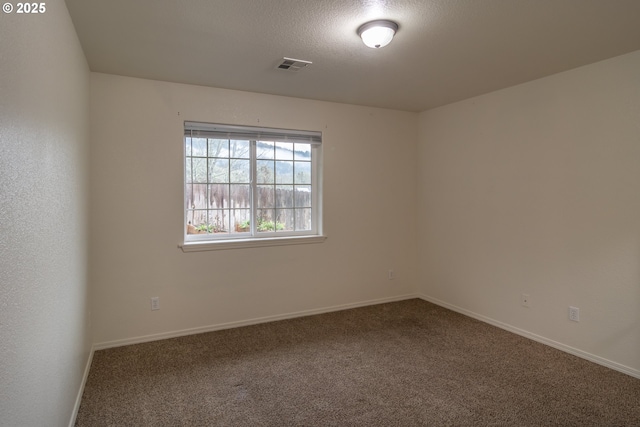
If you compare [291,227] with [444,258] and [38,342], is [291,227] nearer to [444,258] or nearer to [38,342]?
[444,258]

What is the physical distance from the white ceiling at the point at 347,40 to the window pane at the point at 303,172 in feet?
3.02

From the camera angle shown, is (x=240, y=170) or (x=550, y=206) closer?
(x=550, y=206)

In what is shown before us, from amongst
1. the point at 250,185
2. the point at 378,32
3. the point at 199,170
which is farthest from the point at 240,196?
the point at 378,32

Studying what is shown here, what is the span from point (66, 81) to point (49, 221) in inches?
35.3

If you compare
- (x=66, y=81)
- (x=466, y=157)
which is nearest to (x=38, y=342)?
(x=66, y=81)

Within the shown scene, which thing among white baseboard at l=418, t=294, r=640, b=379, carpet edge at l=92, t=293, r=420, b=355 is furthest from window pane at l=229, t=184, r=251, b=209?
white baseboard at l=418, t=294, r=640, b=379

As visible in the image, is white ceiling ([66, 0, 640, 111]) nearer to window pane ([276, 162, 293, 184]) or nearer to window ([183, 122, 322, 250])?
window ([183, 122, 322, 250])

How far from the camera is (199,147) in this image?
3.68m

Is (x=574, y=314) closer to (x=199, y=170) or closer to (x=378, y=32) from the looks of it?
(x=378, y=32)

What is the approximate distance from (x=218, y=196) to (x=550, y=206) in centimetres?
314

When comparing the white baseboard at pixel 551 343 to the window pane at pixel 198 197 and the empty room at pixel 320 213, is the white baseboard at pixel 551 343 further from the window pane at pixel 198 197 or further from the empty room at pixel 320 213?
the window pane at pixel 198 197

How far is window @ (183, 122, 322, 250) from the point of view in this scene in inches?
145

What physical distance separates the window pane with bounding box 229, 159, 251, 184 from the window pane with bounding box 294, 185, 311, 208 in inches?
23.4

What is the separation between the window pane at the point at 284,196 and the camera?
162 inches
